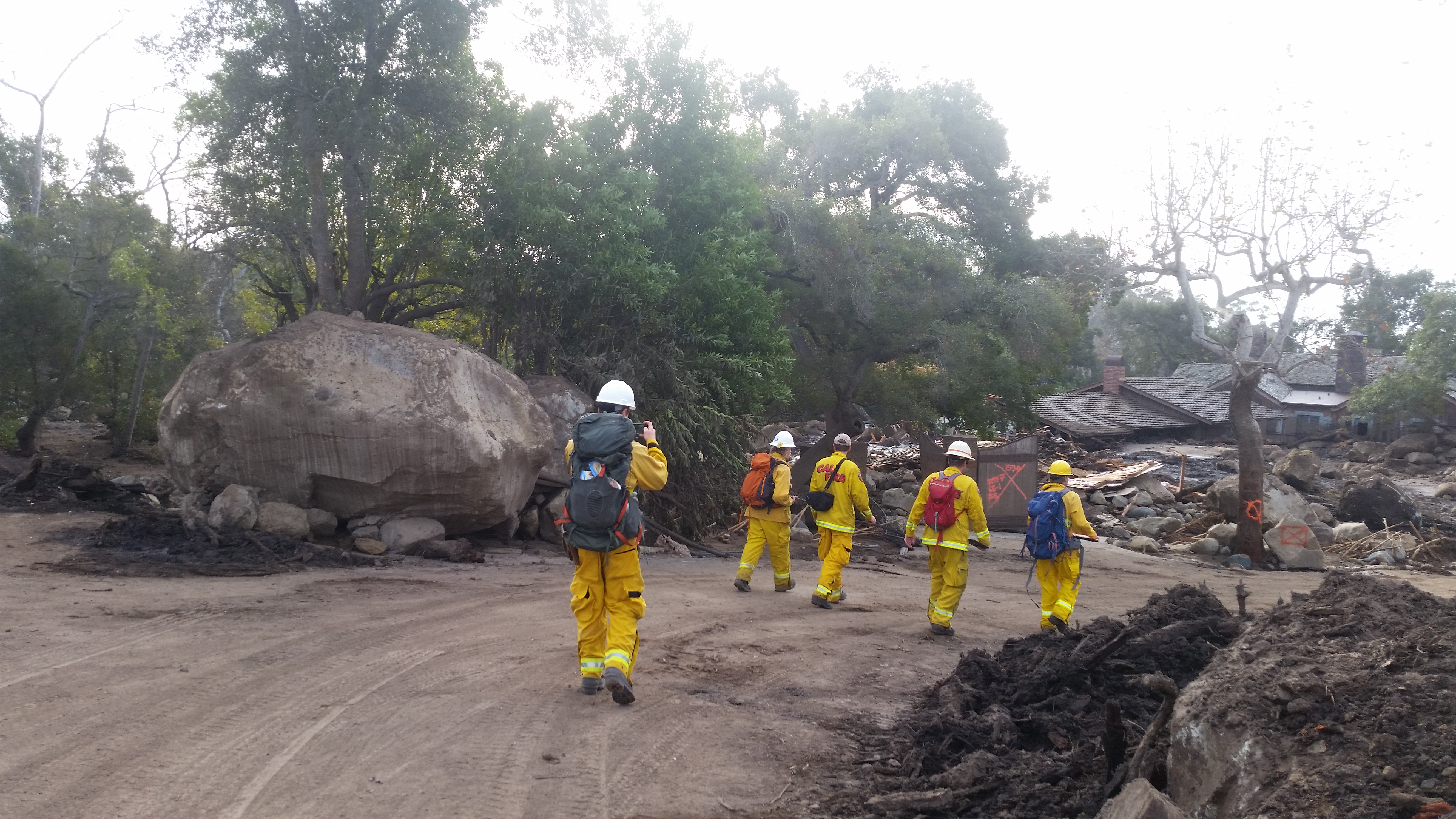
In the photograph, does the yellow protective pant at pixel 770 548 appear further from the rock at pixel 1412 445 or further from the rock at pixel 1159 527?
the rock at pixel 1412 445

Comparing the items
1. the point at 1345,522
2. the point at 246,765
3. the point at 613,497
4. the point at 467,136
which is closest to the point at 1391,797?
the point at 613,497

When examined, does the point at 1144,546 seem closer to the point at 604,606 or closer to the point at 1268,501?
the point at 1268,501

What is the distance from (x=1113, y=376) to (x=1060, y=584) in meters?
38.5

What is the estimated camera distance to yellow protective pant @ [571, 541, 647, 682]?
249 inches

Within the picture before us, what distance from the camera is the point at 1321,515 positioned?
20.9m

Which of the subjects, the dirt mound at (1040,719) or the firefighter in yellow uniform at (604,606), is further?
the firefighter in yellow uniform at (604,606)

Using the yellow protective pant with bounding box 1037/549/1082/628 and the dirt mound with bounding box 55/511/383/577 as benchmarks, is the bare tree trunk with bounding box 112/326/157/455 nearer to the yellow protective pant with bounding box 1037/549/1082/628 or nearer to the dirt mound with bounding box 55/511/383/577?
the dirt mound with bounding box 55/511/383/577

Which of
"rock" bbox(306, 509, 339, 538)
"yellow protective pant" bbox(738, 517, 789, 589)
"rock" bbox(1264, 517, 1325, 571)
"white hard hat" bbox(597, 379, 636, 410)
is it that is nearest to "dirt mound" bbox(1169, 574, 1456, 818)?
"white hard hat" bbox(597, 379, 636, 410)

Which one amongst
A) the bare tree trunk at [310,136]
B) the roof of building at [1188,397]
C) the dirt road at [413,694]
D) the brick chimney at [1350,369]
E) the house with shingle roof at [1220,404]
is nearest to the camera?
the dirt road at [413,694]

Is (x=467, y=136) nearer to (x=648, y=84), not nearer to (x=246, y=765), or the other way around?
(x=648, y=84)

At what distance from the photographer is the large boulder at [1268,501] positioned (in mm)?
19156

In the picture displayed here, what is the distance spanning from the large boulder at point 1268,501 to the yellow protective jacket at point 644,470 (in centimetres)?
1546

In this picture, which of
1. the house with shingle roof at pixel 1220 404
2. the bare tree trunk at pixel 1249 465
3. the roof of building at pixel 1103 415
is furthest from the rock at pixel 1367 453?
the bare tree trunk at pixel 1249 465

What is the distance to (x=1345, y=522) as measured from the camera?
65.2 feet
